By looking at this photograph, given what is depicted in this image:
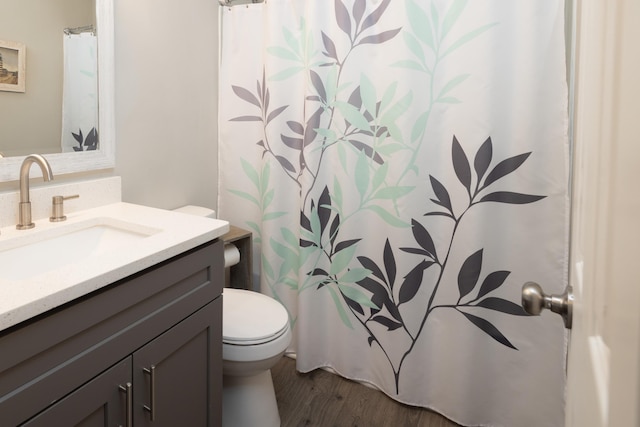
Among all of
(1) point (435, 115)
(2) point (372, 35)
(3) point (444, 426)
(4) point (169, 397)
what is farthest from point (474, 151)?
(4) point (169, 397)

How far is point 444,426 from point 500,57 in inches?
59.4

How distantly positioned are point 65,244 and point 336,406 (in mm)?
1287

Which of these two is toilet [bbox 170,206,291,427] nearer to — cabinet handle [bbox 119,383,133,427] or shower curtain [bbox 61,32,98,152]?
cabinet handle [bbox 119,383,133,427]

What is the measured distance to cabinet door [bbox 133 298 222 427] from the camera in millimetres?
1074

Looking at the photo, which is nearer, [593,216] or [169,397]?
[593,216]

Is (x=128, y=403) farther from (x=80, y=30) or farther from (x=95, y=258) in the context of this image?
(x=80, y=30)

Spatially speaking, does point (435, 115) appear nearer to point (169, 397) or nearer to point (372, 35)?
point (372, 35)

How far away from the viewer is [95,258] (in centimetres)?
101

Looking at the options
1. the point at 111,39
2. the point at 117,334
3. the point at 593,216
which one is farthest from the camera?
the point at 111,39

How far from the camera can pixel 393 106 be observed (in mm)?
1803

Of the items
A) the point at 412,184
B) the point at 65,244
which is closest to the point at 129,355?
the point at 65,244

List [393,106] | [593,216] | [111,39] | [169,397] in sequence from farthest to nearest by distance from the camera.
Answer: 1. [393,106]
2. [111,39]
3. [169,397]
4. [593,216]

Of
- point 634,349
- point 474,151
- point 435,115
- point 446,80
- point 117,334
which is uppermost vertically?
point 446,80

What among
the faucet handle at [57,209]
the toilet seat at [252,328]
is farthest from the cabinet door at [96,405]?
the faucet handle at [57,209]
